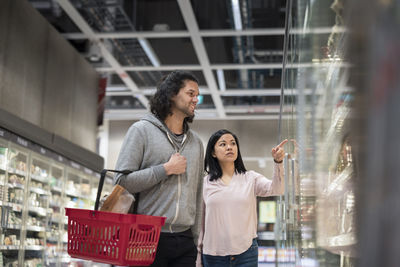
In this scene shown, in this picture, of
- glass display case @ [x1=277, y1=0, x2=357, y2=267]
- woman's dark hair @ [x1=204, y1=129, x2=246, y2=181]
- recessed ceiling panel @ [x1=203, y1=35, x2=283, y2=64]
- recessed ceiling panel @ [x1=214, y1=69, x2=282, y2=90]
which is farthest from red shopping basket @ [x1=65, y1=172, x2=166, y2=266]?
recessed ceiling panel @ [x1=214, y1=69, x2=282, y2=90]

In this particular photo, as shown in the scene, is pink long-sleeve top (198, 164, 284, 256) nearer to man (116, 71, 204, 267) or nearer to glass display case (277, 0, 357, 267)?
man (116, 71, 204, 267)

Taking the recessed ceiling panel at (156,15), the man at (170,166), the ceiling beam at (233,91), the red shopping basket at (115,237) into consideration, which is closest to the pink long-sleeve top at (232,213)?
the man at (170,166)

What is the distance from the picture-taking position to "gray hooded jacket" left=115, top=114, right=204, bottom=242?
7.72ft

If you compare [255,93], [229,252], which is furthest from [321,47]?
[255,93]

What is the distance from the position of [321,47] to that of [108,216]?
101 cm

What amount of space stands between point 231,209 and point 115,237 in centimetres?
134

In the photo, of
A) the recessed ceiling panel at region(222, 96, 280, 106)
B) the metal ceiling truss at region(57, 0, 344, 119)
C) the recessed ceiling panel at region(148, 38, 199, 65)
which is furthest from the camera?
the recessed ceiling panel at region(222, 96, 280, 106)

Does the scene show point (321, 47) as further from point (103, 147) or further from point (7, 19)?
point (103, 147)

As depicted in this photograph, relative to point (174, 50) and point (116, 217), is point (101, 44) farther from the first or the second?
point (116, 217)

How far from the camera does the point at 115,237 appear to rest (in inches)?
80.7

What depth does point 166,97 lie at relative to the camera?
2.66 m

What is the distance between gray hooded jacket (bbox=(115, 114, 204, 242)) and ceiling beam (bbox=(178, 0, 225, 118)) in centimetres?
466

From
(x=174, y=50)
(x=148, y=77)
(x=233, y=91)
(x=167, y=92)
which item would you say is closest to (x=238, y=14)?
(x=174, y=50)

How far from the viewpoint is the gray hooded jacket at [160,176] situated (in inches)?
92.7
